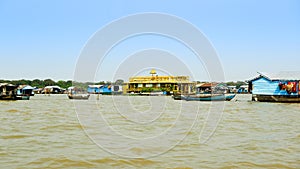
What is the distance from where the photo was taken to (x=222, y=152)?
4.66m

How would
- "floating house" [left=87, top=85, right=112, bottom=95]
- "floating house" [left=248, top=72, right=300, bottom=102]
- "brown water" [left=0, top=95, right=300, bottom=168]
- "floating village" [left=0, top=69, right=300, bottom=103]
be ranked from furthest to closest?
"floating house" [left=87, top=85, right=112, bottom=95]
"floating village" [left=0, top=69, right=300, bottom=103]
"floating house" [left=248, top=72, right=300, bottom=102]
"brown water" [left=0, top=95, right=300, bottom=168]

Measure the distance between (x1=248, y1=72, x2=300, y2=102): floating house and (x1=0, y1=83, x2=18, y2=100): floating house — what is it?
62.6ft

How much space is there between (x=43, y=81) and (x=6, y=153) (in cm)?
7174

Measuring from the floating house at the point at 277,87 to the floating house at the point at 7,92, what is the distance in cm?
1908

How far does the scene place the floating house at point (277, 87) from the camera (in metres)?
17.5

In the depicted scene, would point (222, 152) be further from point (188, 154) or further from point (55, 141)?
point (55, 141)

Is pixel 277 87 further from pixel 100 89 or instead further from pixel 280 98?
pixel 100 89

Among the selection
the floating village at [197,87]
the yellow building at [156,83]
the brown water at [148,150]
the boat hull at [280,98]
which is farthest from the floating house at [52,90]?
the brown water at [148,150]

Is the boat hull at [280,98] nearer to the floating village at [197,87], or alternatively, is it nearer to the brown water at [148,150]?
the floating village at [197,87]

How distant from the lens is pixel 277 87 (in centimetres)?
1814

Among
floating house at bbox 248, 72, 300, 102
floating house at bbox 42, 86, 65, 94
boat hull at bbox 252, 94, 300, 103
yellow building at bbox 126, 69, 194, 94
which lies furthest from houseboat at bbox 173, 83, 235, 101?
floating house at bbox 42, 86, 65, 94

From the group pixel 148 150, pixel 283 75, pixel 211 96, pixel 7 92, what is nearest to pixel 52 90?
pixel 7 92

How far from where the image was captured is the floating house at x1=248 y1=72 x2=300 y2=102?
57.4 ft

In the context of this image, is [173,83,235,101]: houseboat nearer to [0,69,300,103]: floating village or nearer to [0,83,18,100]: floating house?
[0,69,300,103]: floating village
